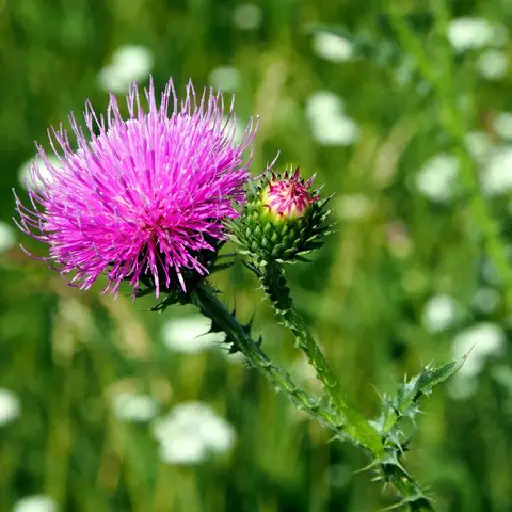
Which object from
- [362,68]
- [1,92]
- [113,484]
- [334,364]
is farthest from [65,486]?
[362,68]

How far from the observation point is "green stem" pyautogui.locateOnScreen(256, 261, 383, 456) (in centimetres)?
190

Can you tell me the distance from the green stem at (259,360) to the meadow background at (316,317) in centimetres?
84

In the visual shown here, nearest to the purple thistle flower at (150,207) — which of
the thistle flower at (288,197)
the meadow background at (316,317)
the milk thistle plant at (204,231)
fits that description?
the milk thistle plant at (204,231)

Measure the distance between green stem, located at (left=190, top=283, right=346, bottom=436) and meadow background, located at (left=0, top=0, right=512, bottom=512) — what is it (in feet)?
2.77

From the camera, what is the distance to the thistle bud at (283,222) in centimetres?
186

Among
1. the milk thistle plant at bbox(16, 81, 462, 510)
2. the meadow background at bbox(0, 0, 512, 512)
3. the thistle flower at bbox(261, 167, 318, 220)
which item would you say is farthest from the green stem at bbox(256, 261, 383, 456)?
the meadow background at bbox(0, 0, 512, 512)

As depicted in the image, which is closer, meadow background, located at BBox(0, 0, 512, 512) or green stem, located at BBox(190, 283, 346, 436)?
green stem, located at BBox(190, 283, 346, 436)

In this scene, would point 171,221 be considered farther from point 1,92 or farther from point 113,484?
point 1,92

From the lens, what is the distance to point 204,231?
1.98 metres

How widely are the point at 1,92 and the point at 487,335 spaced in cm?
328

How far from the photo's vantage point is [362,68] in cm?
547

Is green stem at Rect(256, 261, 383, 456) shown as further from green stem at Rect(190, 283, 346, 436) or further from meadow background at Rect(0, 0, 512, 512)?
meadow background at Rect(0, 0, 512, 512)

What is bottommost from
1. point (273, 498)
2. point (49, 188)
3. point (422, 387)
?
point (422, 387)

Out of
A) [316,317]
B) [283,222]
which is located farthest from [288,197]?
[316,317]
